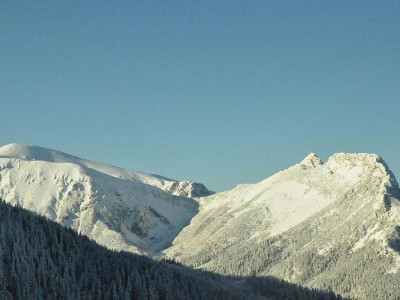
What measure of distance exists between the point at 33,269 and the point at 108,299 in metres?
24.3

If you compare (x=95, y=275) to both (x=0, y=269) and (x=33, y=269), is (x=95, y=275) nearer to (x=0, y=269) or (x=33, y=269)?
(x=33, y=269)

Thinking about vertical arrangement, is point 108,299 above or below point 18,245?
below

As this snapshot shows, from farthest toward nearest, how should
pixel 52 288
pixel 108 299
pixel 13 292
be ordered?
pixel 108 299, pixel 52 288, pixel 13 292

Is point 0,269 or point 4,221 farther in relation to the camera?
point 4,221

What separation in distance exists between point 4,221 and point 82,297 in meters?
34.0

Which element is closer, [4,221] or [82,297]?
[82,297]

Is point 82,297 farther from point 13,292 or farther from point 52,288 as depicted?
point 13,292

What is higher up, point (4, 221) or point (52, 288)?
point (4, 221)

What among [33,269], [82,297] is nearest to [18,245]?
[33,269]

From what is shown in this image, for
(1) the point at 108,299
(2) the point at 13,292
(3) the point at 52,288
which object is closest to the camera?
(2) the point at 13,292

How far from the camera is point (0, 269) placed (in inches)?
6703

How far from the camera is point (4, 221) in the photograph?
197750 millimetres

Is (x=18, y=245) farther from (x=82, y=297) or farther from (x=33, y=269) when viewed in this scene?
(x=82, y=297)

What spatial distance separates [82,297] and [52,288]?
412 inches
